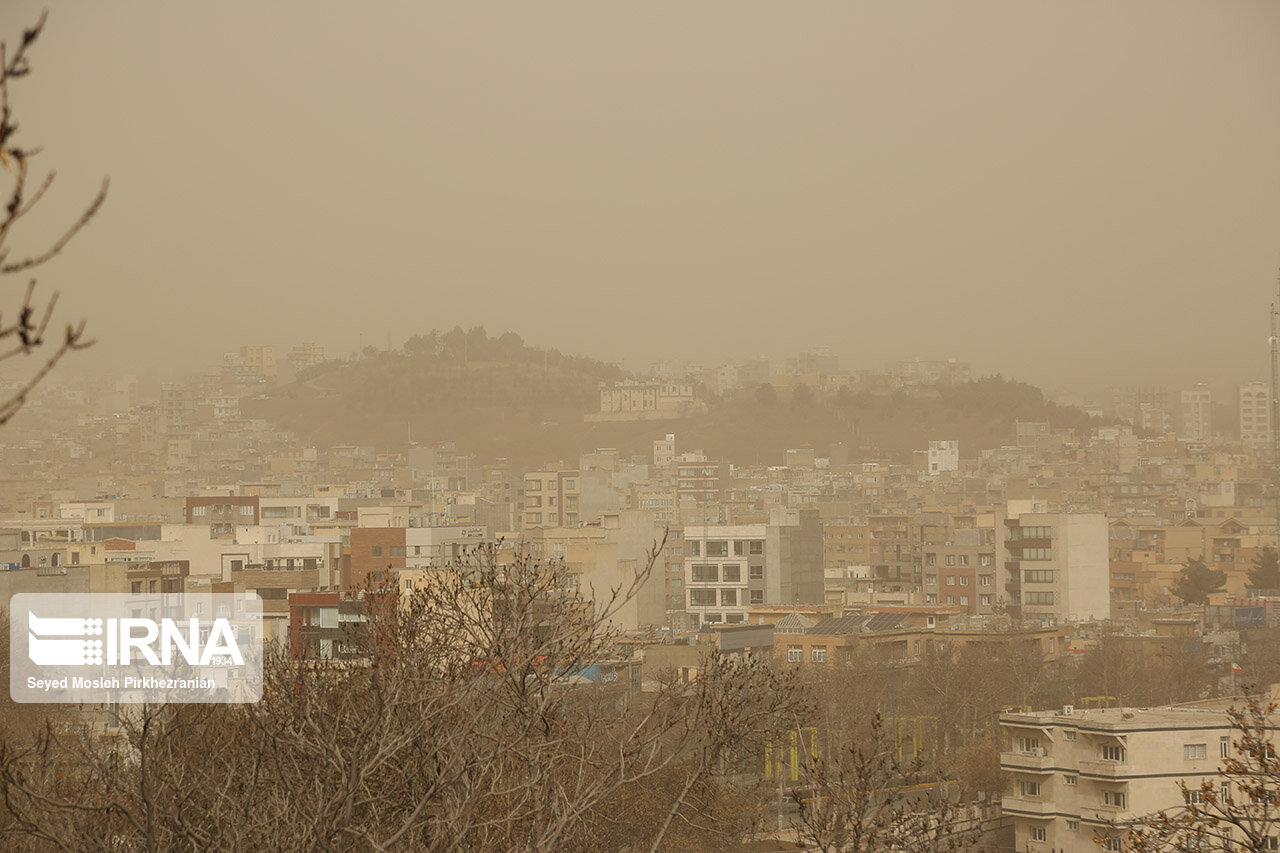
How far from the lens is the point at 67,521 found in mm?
21203

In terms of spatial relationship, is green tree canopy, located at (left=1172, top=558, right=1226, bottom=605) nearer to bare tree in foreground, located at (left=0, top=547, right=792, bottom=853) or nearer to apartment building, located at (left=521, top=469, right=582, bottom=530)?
apartment building, located at (left=521, top=469, right=582, bottom=530)

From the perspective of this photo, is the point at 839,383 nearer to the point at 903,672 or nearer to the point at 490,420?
the point at 490,420

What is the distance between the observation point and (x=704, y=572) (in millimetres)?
22281

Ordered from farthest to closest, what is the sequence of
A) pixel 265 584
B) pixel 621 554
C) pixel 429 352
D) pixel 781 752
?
pixel 429 352, pixel 621 554, pixel 265 584, pixel 781 752

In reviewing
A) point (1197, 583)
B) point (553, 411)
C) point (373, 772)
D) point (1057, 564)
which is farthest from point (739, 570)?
point (553, 411)

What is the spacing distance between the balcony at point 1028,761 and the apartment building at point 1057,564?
45.9ft

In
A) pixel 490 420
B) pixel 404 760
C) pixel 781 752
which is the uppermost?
pixel 490 420

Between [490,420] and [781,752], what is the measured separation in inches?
1716

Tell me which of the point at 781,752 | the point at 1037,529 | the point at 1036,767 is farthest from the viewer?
the point at 1037,529

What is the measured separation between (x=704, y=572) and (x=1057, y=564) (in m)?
5.13

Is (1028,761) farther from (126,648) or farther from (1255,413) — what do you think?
(1255,413)

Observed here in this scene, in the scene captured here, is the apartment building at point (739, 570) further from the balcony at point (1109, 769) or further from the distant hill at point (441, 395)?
the distant hill at point (441, 395)

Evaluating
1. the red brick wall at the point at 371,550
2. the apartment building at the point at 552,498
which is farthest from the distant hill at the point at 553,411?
the red brick wall at the point at 371,550

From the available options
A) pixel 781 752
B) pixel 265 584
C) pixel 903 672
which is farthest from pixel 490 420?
pixel 781 752
